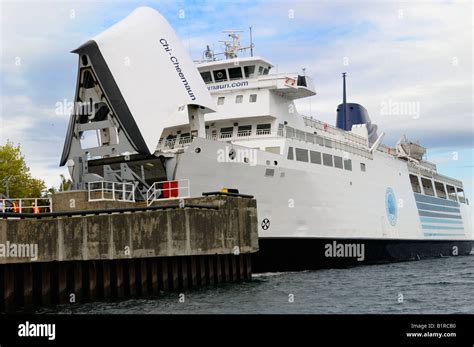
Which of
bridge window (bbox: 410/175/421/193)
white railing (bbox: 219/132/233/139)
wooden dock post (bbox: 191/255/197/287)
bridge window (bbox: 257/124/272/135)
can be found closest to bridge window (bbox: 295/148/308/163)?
bridge window (bbox: 257/124/272/135)

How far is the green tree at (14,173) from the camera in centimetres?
4540

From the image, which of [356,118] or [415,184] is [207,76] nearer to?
[356,118]

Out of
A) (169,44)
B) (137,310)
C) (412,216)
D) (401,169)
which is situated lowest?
(137,310)

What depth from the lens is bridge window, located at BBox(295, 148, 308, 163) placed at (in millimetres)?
31125

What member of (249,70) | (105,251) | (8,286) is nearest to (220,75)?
(249,70)

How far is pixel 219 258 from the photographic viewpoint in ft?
80.8

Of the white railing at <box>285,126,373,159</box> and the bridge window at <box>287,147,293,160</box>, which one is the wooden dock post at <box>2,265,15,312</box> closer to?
the bridge window at <box>287,147,293,160</box>

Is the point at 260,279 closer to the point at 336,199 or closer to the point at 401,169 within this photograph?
the point at 336,199

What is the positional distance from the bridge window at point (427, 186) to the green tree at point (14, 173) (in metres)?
29.6

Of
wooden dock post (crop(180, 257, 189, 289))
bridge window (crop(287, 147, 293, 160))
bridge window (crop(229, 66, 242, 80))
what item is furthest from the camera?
bridge window (crop(229, 66, 242, 80))

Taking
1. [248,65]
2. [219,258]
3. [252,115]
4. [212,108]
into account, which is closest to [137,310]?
[219,258]

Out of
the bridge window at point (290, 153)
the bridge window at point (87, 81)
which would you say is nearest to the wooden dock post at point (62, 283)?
the bridge window at point (87, 81)
